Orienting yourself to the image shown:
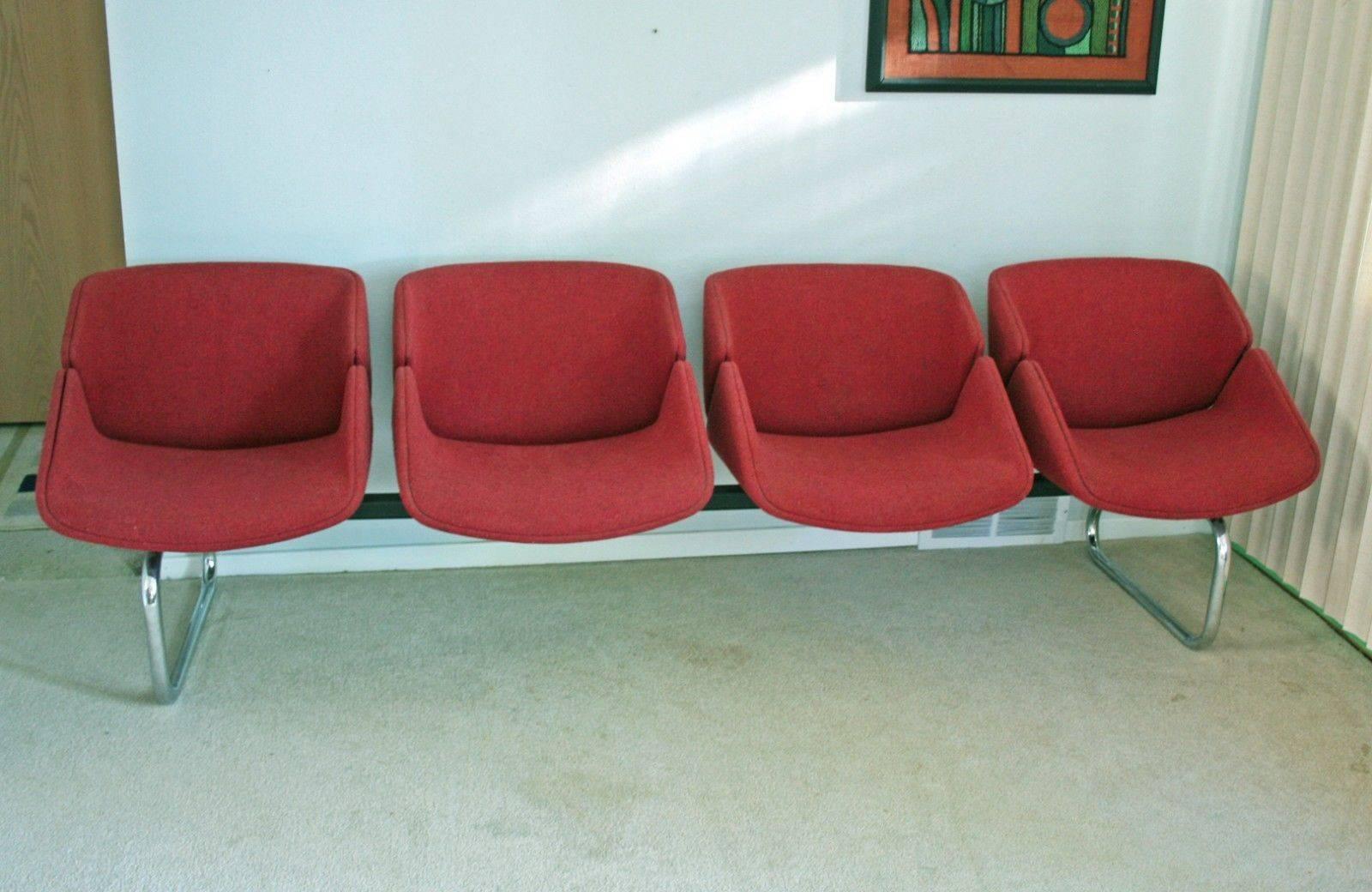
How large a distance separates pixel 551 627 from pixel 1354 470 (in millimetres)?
1820

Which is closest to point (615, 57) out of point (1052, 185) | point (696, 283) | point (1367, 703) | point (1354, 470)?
point (696, 283)

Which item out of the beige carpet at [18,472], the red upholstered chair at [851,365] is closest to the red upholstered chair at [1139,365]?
the red upholstered chair at [851,365]

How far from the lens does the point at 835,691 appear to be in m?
2.47

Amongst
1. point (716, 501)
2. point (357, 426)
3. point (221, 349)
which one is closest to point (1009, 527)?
point (716, 501)

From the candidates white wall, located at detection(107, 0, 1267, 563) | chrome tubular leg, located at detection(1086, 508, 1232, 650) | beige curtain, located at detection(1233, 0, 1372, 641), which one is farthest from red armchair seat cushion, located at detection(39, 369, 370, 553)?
beige curtain, located at detection(1233, 0, 1372, 641)

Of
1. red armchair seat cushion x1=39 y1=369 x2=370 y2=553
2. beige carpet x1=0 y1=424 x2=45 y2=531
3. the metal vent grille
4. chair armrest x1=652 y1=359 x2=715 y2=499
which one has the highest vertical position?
chair armrest x1=652 y1=359 x2=715 y2=499

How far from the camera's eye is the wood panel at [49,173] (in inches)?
137

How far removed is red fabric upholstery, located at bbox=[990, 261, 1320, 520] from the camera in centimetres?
245

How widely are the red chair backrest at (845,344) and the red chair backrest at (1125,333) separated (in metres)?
0.15

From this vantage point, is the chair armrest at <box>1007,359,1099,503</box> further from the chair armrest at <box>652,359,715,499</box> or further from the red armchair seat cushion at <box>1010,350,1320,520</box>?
the chair armrest at <box>652,359,715,499</box>

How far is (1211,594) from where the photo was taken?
259 centimetres

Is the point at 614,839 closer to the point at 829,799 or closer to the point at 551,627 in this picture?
the point at 829,799

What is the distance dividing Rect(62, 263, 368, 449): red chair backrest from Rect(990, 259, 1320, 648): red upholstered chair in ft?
4.83

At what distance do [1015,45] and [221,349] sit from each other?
1.98 m
